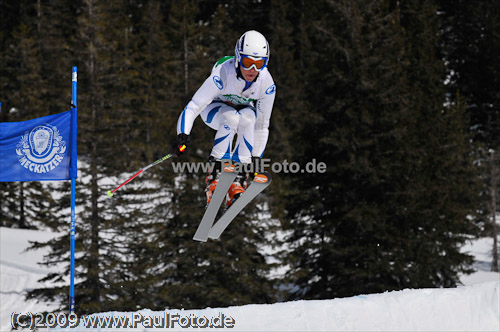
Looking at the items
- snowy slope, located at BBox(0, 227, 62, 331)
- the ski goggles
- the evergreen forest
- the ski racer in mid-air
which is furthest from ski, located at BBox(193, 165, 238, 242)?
snowy slope, located at BBox(0, 227, 62, 331)

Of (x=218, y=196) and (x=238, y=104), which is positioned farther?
(x=218, y=196)

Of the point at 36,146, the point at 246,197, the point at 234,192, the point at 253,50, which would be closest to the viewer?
the point at 253,50

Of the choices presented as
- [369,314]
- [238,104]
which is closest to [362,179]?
[369,314]

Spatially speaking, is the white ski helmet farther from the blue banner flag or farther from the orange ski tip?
the blue banner flag

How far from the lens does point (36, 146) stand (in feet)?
32.6

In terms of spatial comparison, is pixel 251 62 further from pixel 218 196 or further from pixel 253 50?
pixel 218 196

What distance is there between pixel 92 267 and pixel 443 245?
14.4m

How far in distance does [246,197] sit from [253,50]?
6.50ft

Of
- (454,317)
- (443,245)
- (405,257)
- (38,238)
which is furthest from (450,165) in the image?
(38,238)

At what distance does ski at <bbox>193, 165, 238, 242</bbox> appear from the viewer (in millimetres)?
6348

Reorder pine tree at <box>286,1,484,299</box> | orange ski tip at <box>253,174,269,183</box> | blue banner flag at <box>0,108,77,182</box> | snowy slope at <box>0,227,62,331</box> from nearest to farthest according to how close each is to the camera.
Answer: orange ski tip at <box>253,174,269,183</box> → blue banner flag at <box>0,108,77,182</box> → pine tree at <box>286,1,484,299</box> → snowy slope at <box>0,227,62,331</box>

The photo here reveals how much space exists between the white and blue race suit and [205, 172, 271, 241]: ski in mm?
288

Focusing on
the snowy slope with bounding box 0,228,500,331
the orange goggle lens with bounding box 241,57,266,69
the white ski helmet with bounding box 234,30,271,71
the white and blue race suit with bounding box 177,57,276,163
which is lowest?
the snowy slope with bounding box 0,228,500,331

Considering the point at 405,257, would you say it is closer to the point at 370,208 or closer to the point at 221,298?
the point at 370,208
